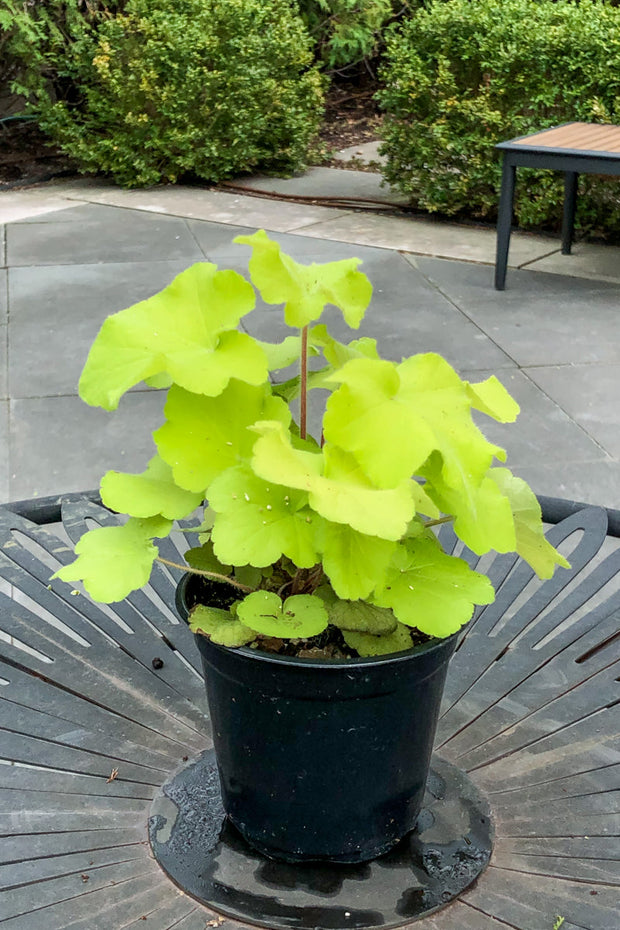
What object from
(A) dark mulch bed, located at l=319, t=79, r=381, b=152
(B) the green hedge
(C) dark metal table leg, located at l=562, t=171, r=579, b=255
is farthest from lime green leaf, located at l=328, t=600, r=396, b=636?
(A) dark mulch bed, located at l=319, t=79, r=381, b=152

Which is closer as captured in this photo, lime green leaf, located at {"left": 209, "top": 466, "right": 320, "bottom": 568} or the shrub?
lime green leaf, located at {"left": 209, "top": 466, "right": 320, "bottom": 568}

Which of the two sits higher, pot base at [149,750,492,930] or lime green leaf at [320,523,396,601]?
lime green leaf at [320,523,396,601]

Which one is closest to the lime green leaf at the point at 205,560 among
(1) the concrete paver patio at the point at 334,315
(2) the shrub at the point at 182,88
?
(1) the concrete paver patio at the point at 334,315

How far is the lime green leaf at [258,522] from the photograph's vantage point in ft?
3.93

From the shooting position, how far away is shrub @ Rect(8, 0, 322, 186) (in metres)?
7.43

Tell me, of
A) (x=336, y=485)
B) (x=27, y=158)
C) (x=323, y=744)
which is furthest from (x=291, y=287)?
(x=27, y=158)

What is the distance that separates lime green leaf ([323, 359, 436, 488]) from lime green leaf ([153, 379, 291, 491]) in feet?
0.51

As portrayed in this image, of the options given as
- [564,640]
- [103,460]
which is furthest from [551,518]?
[103,460]

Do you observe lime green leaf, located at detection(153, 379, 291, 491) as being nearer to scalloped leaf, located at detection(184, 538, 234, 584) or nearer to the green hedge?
scalloped leaf, located at detection(184, 538, 234, 584)

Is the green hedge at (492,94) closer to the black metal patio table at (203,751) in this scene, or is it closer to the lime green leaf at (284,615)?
the black metal patio table at (203,751)

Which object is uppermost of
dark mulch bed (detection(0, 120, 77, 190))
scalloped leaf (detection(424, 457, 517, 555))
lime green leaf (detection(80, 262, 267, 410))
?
lime green leaf (detection(80, 262, 267, 410))

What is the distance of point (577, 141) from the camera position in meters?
5.21

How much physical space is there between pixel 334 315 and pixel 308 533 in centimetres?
390

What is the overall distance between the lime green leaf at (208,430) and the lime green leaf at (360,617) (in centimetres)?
24
